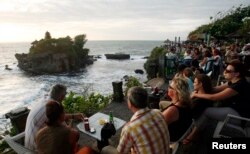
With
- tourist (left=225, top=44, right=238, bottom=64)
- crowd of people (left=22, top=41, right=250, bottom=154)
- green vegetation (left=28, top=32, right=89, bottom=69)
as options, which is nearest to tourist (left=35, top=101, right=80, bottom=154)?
crowd of people (left=22, top=41, right=250, bottom=154)

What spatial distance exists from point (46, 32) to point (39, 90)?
31.3 m

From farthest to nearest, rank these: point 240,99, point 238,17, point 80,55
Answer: point 80,55 → point 238,17 → point 240,99

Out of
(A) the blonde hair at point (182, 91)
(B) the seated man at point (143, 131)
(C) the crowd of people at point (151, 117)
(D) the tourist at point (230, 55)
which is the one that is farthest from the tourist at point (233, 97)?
(D) the tourist at point (230, 55)

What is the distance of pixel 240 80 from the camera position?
179 inches

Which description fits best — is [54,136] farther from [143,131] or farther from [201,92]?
[201,92]

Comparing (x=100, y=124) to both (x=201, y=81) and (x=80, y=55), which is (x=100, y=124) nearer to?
(x=201, y=81)

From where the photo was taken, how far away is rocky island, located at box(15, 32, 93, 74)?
2485 inches

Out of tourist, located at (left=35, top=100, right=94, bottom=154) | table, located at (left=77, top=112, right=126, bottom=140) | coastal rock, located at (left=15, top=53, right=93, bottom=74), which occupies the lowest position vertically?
coastal rock, located at (left=15, top=53, right=93, bottom=74)

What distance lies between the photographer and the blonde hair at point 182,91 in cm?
363

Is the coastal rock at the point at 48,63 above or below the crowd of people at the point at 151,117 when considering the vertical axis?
below

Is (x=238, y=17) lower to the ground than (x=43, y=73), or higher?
higher

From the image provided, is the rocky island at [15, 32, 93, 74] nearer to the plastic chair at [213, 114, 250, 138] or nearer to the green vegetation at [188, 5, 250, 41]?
the green vegetation at [188, 5, 250, 41]

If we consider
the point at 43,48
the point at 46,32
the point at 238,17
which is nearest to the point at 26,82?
the point at 43,48

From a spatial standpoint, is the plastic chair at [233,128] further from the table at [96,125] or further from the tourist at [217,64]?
the tourist at [217,64]
